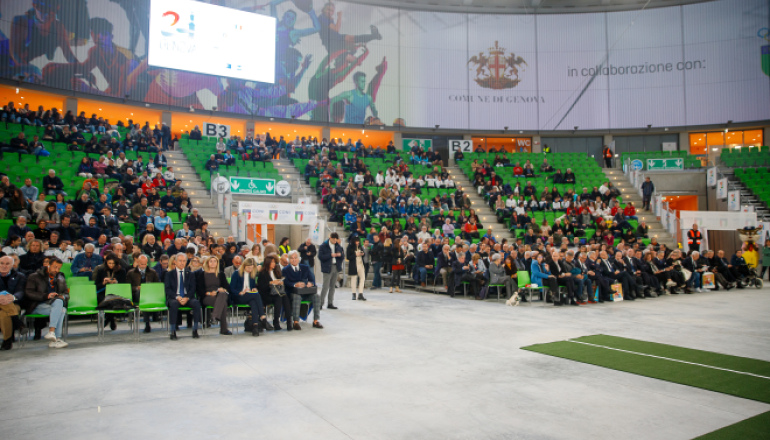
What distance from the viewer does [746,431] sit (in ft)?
11.8

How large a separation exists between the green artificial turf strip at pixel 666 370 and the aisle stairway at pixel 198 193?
34.1 ft

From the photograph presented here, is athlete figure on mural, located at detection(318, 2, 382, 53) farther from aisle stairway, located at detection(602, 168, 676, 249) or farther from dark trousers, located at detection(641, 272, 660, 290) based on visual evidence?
dark trousers, located at detection(641, 272, 660, 290)

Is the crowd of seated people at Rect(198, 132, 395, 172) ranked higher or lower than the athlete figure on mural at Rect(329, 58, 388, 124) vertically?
lower

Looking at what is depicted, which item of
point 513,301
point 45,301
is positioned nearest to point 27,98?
point 45,301

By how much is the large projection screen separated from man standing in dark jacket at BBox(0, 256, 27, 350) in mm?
15709

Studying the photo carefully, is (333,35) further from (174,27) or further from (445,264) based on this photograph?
(445,264)

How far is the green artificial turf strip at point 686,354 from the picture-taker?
5386 mm

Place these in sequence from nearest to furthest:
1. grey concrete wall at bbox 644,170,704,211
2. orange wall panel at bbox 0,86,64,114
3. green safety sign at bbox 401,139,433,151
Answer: orange wall panel at bbox 0,86,64,114
grey concrete wall at bbox 644,170,704,211
green safety sign at bbox 401,139,433,151

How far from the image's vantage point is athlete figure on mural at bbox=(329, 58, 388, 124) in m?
25.9

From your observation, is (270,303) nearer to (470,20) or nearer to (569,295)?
(569,295)

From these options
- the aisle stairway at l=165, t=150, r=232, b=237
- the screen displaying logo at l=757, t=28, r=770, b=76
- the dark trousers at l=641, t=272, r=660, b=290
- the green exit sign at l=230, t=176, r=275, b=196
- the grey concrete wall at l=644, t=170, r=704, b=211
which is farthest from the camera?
→ the screen displaying logo at l=757, t=28, r=770, b=76

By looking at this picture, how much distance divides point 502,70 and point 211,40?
49.4 feet

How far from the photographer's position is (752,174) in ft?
71.2

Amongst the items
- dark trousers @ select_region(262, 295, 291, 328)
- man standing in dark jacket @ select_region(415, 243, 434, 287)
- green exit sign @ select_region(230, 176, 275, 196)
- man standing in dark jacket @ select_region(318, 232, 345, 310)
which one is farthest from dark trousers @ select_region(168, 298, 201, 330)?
green exit sign @ select_region(230, 176, 275, 196)
